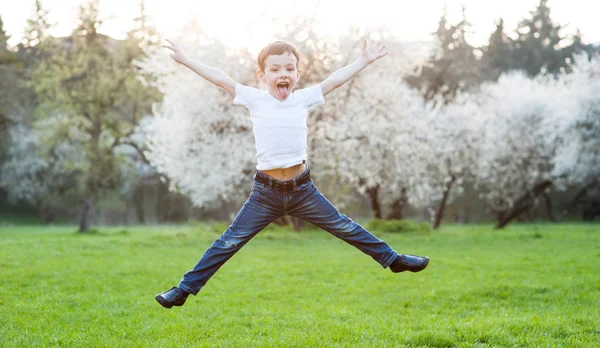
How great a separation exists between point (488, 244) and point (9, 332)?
54.9 feet

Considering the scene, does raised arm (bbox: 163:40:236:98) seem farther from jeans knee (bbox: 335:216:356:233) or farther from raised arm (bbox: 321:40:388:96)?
jeans knee (bbox: 335:216:356:233)

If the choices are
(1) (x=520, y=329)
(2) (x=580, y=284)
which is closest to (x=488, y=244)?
(2) (x=580, y=284)

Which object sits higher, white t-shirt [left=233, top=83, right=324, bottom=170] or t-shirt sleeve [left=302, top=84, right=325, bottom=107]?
t-shirt sleeve [left=302, top=84, right=325, bottom=107]

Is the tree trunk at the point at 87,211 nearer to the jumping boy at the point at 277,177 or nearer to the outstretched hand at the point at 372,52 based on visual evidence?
the jumping boy at the point at 277,177

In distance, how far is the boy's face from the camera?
209 inches

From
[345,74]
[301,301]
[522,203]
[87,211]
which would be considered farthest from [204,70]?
[522,203]

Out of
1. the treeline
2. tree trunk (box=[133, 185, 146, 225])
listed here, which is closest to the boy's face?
the treeline

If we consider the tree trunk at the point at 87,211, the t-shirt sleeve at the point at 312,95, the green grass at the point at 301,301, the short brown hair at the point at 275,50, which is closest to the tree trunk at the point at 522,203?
the green grass at the point at 301,301

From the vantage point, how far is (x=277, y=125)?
5297 millimetres

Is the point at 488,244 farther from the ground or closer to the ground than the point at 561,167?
closer to the ground

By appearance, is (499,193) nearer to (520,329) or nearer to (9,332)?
(520,329)

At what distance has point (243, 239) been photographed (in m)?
5.30

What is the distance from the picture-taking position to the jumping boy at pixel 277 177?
5.29 meters

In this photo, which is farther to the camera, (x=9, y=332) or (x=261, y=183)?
(x=9, y=332)
